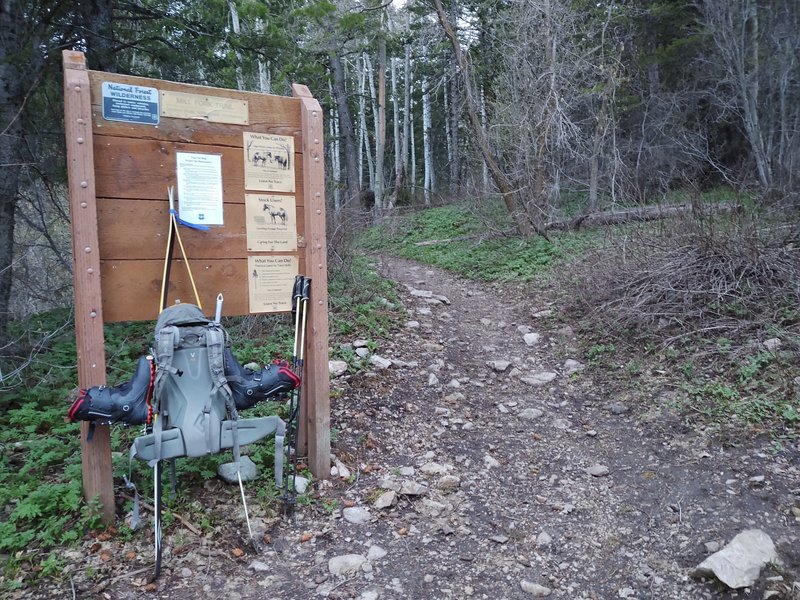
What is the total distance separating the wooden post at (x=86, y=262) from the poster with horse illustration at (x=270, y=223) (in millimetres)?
915

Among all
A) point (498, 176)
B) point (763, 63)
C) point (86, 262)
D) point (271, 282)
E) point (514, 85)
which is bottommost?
point (271, 282)

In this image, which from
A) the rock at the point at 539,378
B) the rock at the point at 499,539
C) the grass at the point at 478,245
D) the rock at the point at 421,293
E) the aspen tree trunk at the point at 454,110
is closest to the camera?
the rock at the point at 499,539

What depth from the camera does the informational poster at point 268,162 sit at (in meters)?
3.58

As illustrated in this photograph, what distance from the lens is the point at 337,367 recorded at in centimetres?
533

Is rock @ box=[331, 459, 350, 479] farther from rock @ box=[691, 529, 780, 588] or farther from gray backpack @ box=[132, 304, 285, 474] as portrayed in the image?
rock @ box=[691, 529, 780, 588]

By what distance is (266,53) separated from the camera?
6.64 meters

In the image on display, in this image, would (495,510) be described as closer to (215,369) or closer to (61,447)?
(215,369)

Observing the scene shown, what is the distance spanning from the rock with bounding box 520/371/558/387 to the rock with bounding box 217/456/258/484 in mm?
3125

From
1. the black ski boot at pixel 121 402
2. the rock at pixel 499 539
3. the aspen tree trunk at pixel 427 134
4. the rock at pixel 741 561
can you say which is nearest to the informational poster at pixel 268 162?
the black ski boot at pixel 121 402

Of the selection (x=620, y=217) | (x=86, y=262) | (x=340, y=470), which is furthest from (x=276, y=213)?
(x=620, y=217)

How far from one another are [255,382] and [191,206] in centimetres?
118

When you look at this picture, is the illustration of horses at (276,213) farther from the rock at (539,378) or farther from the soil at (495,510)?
the rock at (539,378)

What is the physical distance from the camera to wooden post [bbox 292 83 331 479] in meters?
3.74

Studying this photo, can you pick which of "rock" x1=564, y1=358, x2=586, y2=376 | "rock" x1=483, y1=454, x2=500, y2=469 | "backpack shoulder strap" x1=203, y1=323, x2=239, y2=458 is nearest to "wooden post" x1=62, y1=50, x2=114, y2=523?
"backpack shoulder strap" x1=203, y1=323, x2=239, y2=458
